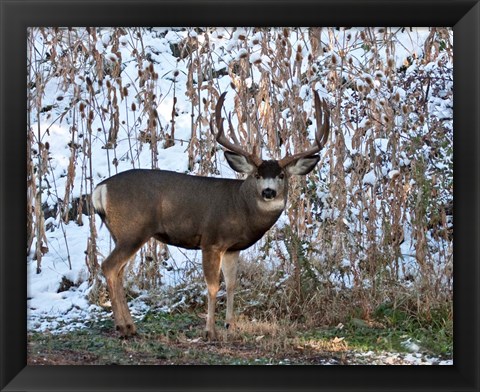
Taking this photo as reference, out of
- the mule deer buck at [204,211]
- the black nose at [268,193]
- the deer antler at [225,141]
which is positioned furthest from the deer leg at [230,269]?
the deer antler at [225,141]

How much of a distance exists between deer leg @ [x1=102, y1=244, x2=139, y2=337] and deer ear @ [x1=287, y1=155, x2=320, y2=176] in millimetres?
1221

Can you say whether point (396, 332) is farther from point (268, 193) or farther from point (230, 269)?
point (268, 193)

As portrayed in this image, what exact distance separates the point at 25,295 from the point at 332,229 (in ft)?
8.23

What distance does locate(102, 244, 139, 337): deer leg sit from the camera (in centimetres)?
759

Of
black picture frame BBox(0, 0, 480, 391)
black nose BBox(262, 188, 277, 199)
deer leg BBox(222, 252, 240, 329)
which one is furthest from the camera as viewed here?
deer leg BBox(222, 252, 240, 329)

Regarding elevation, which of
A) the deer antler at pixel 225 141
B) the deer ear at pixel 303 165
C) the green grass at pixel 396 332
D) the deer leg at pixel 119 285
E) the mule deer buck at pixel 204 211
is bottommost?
the green grass at pixel 396 332

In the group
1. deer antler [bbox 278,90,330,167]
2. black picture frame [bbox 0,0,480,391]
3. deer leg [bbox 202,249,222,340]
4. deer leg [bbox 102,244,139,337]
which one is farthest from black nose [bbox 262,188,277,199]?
black picture frame [bbox 0,0,480,391]

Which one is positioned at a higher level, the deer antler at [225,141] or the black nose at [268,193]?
the deer antler at [225,141]

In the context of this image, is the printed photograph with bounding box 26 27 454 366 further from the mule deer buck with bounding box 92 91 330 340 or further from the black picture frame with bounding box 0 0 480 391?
the black picture frame with bounding box 0 0 480 391

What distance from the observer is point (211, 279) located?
7668 mm

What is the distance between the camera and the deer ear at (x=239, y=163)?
7.66 m
